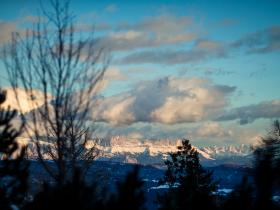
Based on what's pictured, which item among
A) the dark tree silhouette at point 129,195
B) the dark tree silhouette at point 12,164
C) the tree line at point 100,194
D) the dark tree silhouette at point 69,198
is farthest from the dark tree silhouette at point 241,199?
the dark tree silhouette at point 12,164

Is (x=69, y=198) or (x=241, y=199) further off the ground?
(x=69, y=198)

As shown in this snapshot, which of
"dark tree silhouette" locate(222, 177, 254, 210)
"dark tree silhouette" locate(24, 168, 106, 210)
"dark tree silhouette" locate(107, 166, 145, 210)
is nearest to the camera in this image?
"dark tree silhouette" locate(24, 168, 106, 210)

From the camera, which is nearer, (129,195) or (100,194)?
(129,195)

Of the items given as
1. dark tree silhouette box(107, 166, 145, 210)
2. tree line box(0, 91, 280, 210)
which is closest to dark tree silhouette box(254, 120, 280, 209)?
tree line box(0, 91, 280, 210)

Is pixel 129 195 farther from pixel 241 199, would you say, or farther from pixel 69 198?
pixel 241 199

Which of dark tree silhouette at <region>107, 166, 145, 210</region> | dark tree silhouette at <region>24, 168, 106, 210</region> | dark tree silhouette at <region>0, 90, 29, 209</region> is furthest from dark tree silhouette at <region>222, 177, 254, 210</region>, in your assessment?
dark tree silhouette at <region>0, 90, 29, 209</region>

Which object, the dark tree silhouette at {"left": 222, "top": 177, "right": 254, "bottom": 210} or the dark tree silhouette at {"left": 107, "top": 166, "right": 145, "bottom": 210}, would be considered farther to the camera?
the dark tree silhouette at {"left": 222, "top": 177, "right": 254, "bottom": 210}

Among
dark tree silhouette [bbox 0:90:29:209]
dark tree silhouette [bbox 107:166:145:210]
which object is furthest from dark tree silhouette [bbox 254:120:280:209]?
dark tree silhouette [bbox 0:90:29:209]

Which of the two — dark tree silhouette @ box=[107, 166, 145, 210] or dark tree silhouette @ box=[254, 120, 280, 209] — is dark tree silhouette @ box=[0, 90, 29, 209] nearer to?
dark tree silhouette @ box=[107, 166, 145, 210]

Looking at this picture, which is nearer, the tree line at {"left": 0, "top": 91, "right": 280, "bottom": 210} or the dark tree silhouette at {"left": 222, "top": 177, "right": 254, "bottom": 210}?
the tree line at {"left": 0, "top": 91, "right": 280, "bottom": 210}

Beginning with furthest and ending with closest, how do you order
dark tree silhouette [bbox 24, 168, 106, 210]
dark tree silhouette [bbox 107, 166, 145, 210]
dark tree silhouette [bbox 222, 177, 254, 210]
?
1. dark tree silhouette [bbox 222, 177, 254, 210]
2. dark tree silhouette [bbox 107, 166, 145, 210]
3. dark tree silhouette [bbox 24, 168, 106, 210]

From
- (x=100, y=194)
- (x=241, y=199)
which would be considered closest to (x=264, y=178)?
(x=241, y=199)

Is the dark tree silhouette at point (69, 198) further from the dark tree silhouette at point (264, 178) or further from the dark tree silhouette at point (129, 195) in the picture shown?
the dark tree silhouette at point (264, 178)

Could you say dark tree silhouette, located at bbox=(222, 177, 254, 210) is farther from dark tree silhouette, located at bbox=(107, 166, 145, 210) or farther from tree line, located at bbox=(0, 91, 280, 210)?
dark tree silhouette, located at bbox=(107, 166, 145, 210)
